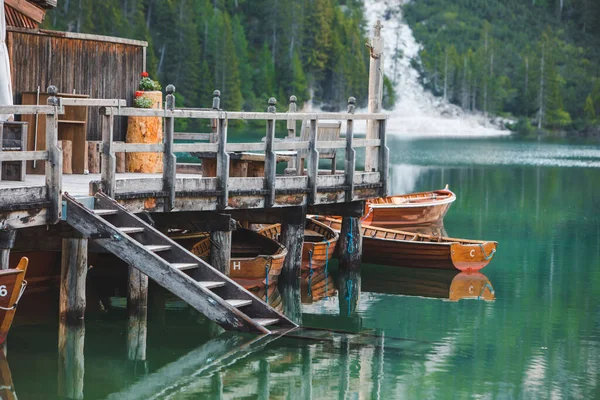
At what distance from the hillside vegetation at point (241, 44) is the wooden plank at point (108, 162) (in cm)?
10038

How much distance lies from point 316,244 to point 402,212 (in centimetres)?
991

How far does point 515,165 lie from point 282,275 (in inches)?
1941

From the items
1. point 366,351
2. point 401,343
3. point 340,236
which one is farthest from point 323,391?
point 340,236

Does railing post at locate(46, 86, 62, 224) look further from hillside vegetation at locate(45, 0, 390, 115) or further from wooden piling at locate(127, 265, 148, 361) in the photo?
hillside vegetation at locate(45, 0, 390, 115)

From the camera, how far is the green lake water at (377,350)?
13.2 meters

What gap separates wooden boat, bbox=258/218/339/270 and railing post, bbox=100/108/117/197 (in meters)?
6.66

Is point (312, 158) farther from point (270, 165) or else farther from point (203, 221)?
point (203, 221)

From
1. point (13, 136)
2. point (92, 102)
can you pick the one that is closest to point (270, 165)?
point (92, 102)

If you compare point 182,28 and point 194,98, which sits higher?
point 182,28

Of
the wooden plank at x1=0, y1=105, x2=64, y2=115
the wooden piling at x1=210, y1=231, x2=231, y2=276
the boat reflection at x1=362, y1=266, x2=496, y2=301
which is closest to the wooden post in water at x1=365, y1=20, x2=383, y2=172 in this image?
the boat reflection at x1=362, y1=266, x2=496, y2=301

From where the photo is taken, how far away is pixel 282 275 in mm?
19844

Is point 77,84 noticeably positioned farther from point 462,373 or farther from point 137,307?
point 462,373

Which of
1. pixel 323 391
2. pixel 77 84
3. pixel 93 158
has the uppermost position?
pixel 77 84

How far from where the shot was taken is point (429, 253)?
73.6 ft
